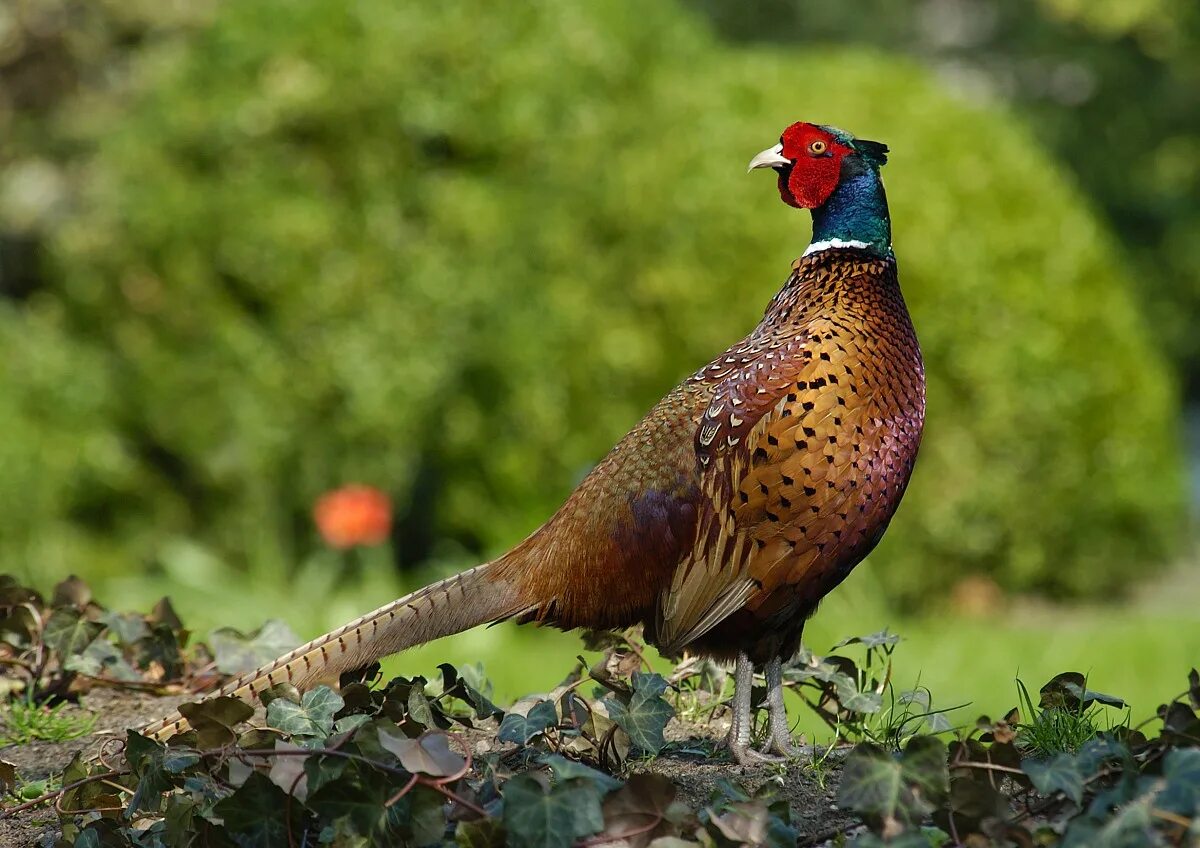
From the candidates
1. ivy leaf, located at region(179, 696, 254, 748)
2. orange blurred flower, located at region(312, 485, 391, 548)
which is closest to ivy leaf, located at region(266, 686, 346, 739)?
ivy leaf, located at region(179, 696, 254, 748)

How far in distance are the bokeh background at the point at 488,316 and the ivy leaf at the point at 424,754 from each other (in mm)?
4962

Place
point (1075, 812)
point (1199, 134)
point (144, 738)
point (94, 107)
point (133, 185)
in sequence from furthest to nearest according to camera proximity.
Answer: point (1199, 134) → point (94, 107) → point (133, 185) → point (144, 738) → point (1075, 812)

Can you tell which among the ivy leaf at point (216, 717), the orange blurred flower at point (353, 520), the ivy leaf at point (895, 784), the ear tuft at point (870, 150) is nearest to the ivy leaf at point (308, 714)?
the ivy leaf at point (216, 717)

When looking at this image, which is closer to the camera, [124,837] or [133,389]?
[124,837]

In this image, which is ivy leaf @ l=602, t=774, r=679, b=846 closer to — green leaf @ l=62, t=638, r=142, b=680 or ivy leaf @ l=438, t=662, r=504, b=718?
ivy leaf @ l=438, t=662, r=504, b=718

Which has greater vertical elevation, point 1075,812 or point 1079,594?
point 1079,594

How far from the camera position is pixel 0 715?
3928 millimetres

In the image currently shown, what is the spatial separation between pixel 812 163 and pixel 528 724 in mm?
1383

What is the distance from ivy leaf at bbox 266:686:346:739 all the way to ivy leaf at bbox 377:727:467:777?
1.16ft

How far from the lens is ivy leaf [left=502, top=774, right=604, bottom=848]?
258cm

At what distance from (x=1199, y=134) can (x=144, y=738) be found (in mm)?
14541

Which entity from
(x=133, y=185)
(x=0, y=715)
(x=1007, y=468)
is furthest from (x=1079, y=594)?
(x=0, y=715)

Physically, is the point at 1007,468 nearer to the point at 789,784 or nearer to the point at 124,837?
the point at 789,784

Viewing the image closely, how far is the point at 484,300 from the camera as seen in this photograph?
26.7 ft
